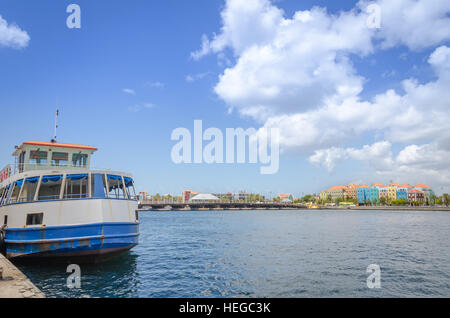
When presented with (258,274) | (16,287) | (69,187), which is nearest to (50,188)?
(69,187)

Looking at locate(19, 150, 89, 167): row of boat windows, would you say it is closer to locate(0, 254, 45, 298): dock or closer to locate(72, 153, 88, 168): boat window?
locate(72, 153, 88, 168): boat window

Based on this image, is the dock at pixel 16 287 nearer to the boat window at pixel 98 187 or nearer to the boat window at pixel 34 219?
the boat window at pixel 34 219

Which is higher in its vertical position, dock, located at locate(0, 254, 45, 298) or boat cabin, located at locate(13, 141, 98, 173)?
boat cabin, located at locate(13, 141, 98, 173)

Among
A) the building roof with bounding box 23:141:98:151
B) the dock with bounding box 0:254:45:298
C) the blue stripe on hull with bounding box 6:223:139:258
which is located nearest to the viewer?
the dock with bounding box 0:254:45:298

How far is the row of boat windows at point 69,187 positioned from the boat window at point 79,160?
8.86ft

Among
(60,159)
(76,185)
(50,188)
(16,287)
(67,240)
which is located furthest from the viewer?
(60,159)

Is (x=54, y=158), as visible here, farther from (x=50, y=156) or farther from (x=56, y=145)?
(x=56, y=145)

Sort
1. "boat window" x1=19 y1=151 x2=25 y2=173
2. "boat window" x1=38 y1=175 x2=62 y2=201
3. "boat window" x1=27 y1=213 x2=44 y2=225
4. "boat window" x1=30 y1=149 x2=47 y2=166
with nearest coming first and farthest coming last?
"boat window" x1=27 y1=213 x2=44 y2=225 → "boat window" x1=38 y1=175 x2=62 y2=201 → "boat window" x1=30 y1=149 x2=47 y2=166 → "boat window" x1=19 y1=151 x2=25 y2=173

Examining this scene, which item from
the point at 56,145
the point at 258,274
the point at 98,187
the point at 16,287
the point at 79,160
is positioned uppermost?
the point at 56,145

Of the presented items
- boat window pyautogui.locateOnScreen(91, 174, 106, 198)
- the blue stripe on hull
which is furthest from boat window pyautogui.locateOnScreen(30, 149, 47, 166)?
boat window pyautogui.locateOnScreen(91, 174, 106, 198)

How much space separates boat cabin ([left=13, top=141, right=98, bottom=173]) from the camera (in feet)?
71.6

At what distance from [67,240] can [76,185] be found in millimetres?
4352

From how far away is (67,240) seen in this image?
17.0m

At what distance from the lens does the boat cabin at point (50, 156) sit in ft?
71.6
